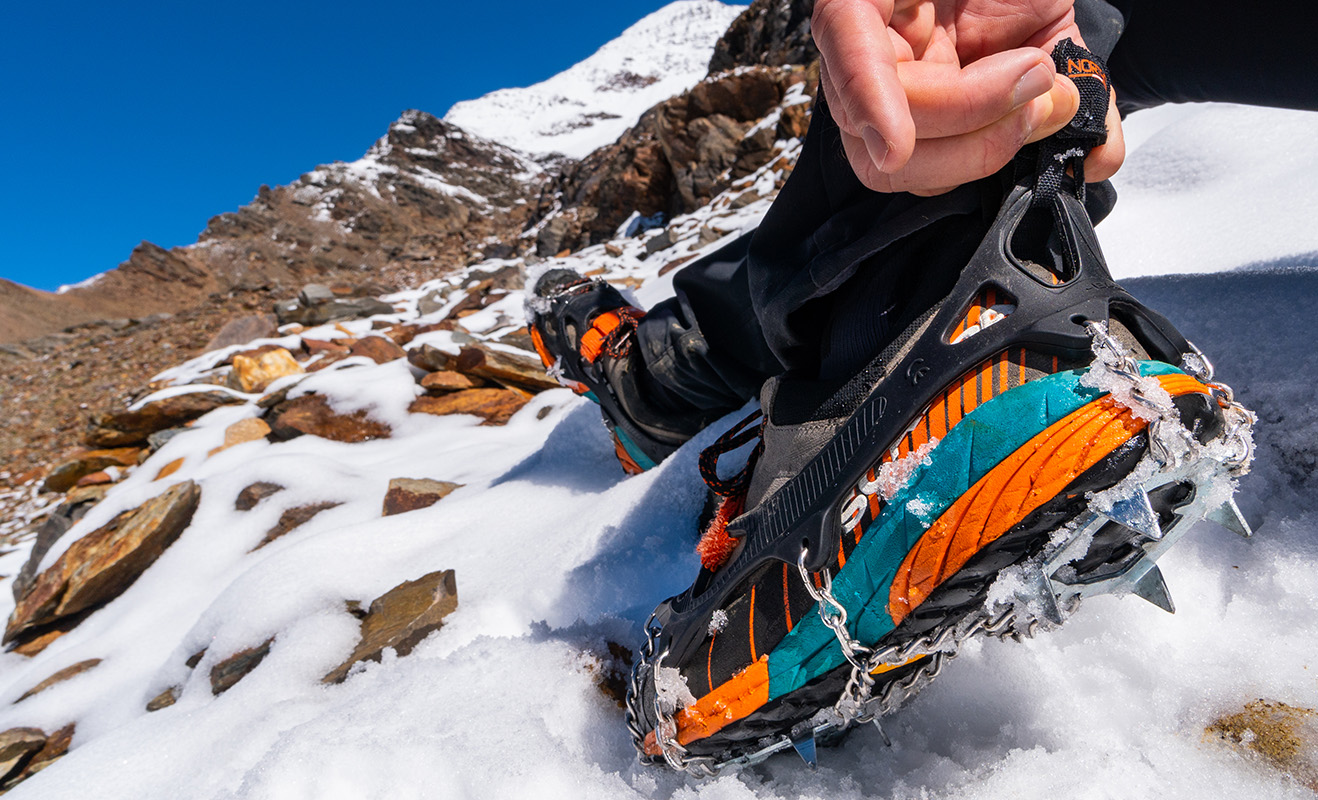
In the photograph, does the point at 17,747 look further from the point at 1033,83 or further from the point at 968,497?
the point at 1033,83

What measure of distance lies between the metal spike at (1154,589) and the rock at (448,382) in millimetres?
2652

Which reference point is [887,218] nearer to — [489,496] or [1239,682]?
[1239,682]

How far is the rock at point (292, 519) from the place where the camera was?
1898 mm

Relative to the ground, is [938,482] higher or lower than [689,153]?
lower

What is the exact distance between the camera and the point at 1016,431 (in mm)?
448

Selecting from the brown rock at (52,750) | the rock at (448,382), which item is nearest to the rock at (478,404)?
the rock at (448,382)

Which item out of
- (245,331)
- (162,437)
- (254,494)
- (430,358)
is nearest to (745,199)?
(430,358)

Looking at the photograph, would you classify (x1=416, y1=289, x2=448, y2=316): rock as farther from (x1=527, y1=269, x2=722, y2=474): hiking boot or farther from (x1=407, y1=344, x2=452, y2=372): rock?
(x1=527, y1=269, x2=722, y2=474): hiking boot

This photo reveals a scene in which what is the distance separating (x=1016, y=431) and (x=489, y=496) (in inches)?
51.7

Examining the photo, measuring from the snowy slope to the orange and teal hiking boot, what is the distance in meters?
43.7

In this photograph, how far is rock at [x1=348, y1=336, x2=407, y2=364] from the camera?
401cm

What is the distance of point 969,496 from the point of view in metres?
0.46

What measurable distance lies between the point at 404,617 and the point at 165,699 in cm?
69

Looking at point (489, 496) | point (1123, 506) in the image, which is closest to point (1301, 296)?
point (1123, 506)
